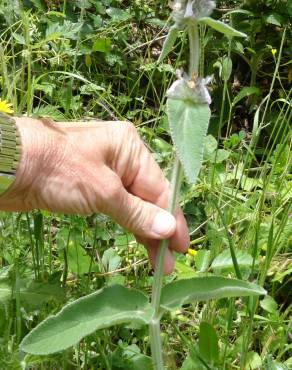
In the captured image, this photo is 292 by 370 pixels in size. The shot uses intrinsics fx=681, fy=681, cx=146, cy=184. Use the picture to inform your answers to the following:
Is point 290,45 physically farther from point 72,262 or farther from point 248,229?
point 72,262

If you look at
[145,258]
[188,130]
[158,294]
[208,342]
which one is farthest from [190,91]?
[145,258]

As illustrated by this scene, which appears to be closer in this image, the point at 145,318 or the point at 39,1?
the point at 145,318

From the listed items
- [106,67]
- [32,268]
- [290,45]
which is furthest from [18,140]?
[290,45]

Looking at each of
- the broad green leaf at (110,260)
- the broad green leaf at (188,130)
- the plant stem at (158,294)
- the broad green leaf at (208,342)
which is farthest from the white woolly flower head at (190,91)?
the broad green leaf at (110,260)

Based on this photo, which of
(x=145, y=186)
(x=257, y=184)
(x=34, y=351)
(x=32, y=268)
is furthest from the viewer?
(x=257, y=184)

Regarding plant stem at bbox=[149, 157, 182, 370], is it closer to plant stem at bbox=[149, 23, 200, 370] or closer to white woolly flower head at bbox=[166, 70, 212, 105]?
plant stem at bbox=[149, 23, 200, 370]

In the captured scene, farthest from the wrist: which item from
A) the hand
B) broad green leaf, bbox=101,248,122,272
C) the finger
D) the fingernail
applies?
broad green leaf, bbox=101,248,122,272
